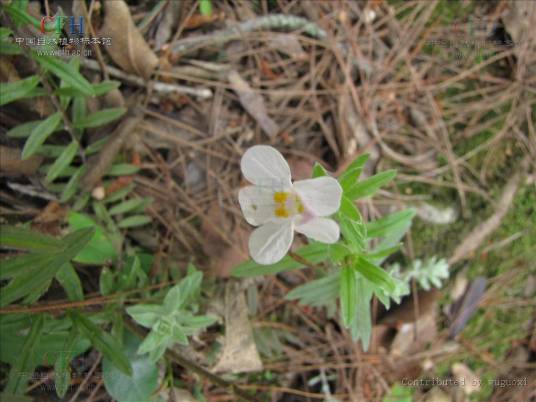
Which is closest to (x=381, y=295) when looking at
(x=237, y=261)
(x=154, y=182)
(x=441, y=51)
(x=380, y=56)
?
(x=237, y=261)

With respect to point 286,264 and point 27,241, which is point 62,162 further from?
point 286,264

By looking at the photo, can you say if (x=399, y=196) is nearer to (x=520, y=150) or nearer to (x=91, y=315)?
(x=520, y=150)

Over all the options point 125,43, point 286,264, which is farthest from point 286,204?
point 125,43

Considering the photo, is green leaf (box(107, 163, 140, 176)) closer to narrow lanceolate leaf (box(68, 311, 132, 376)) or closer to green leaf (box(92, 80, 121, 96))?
green leaf (box(92, 80, 121, 96))

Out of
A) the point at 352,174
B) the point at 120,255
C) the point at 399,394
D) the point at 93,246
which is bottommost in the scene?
the point at 399,394

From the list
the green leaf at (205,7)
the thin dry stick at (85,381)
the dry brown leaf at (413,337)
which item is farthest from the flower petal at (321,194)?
the dry brown leaf at (413,337)

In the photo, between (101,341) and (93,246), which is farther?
(93,246)

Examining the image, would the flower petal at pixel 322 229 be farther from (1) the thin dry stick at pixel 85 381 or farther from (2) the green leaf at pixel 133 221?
(1) the thin dry stick at pixel 85 381
